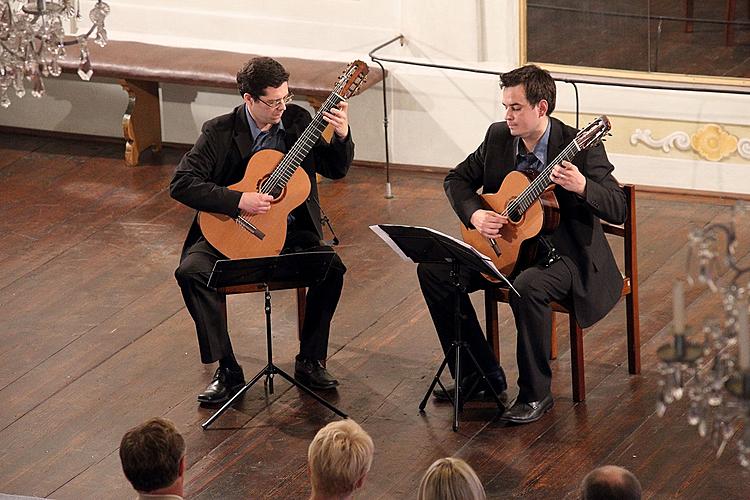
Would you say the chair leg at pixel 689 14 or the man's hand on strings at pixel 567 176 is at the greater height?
the chair leg at pixel 689 14

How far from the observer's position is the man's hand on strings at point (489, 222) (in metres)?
5.24

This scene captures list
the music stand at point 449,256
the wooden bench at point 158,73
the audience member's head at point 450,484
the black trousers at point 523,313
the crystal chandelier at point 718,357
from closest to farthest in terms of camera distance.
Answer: the crystal chandelier at point 718,357 → the audience member's head at point 450,484 → the music stand at point 449,256 → the black trousers at point 523,313 → the wooden bench at point 158,73

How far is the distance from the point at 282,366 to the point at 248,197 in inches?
32.0

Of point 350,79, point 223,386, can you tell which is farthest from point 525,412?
point 350,79

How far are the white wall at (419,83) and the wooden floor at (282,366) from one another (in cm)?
23

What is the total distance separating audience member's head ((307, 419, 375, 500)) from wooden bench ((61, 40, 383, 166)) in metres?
4.05

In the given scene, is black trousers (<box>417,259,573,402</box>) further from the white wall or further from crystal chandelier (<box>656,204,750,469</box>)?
the white wall

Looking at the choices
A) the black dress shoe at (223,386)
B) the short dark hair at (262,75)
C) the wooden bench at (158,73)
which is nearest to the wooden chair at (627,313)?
the black dress shoe at (223,386)

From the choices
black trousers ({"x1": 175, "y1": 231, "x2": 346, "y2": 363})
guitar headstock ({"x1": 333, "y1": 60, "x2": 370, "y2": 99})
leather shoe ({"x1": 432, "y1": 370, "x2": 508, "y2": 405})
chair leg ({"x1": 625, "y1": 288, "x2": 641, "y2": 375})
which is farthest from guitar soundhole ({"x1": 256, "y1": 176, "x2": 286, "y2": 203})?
chair leg ({"x1": 625, "y1": 288, "x2": 641, "y2": 375})

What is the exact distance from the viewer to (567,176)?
4977mm

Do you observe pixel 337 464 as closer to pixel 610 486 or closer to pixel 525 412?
pixel 610 486

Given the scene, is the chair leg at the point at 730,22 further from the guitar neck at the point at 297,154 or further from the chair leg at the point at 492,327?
the guitar neck at the point at 297,154

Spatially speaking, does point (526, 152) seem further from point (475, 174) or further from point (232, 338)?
point (232, 338)

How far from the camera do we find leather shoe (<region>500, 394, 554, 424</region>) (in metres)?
5.21
